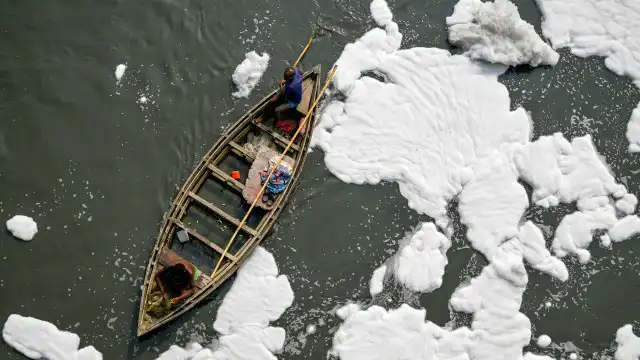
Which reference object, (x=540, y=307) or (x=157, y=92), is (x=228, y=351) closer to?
(x=157, y=92)

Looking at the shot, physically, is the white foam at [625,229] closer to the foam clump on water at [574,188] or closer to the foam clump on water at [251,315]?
the foam clump on water at [574,188]

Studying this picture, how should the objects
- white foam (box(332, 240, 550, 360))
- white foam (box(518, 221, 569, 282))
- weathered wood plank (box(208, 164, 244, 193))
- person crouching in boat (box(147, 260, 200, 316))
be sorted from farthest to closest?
white foam (box(518, 221, 569, 282)), weathered wood plank (box(208, 164, 244, 193)), white foam (box(332, 240, 550, 360)), person crouching in boat (box(147, 260, 200, 316))

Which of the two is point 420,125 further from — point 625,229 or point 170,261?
point 170,261

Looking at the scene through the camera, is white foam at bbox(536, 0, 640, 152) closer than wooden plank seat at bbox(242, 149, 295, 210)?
No

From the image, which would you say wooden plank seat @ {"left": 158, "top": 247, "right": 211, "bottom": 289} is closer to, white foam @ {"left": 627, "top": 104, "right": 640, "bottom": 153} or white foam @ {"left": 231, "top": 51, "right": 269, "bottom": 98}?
white foam @ {"left": 231, "top": 51, "right": 269, "bottom": 98}

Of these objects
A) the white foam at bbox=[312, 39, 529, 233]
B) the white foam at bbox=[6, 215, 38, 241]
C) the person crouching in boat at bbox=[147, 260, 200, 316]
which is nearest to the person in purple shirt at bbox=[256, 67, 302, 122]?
the white foam at bbox=[312, 39, 529, 233]

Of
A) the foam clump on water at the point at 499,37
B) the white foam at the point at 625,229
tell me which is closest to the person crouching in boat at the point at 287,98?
the foam clump on water at the point at 499,37

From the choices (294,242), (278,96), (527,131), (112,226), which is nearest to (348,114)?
(278,96)
